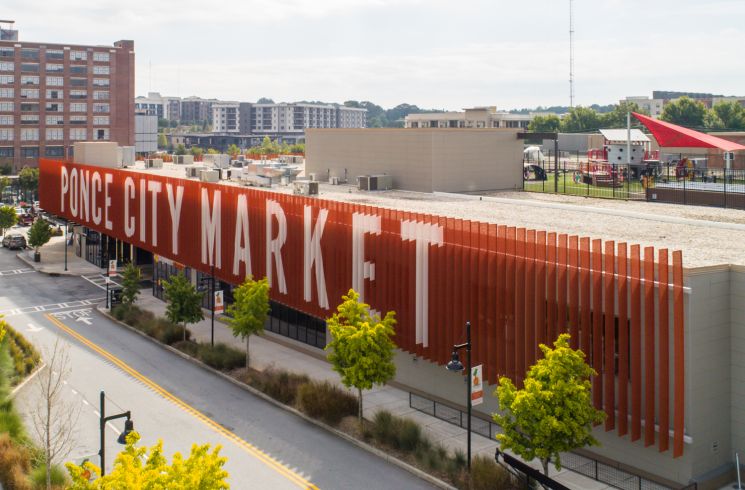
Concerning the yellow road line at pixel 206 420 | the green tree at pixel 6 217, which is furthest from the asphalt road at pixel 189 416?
the green tree at pixel 6 217

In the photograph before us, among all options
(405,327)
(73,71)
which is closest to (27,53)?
(73,71)

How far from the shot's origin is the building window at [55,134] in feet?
516

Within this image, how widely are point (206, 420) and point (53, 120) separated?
14031 cm

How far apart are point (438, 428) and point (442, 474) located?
4.25 meters

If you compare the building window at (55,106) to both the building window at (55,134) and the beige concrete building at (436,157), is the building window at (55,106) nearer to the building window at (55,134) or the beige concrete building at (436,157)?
the building window at (55,134)

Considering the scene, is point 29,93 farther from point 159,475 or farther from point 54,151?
point 159,475

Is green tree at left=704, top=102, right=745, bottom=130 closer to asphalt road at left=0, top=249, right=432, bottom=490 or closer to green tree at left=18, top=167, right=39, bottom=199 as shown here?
green tree at left=18, top=167, right=39, bottom=199

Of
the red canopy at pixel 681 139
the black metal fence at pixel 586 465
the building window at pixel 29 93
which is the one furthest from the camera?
the building window at pixel 29 93

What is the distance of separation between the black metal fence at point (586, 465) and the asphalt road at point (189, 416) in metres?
4.38

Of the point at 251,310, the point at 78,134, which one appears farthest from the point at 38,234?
the point at 78,134

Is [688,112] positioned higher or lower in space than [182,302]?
higher

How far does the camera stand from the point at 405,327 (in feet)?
116

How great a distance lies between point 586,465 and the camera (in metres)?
27.2

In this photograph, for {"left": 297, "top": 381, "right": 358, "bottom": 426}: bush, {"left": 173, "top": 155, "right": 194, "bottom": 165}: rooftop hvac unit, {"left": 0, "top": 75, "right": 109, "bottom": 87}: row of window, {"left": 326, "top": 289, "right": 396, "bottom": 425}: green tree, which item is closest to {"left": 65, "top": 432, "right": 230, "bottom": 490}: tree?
{"left": 326, "top": 289, "right": 396, "bottom": 425}: green tree
